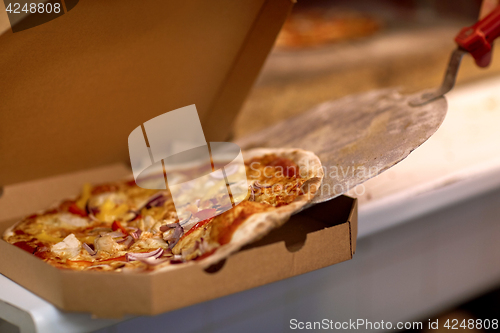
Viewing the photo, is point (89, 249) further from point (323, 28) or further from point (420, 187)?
point (323, 28)

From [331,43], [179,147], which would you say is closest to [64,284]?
[179,147]

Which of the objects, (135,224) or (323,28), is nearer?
(135,224)

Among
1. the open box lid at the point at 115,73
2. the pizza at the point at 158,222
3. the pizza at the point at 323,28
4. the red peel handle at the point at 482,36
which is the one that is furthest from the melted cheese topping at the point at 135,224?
A: the pizza at the point at 323,28

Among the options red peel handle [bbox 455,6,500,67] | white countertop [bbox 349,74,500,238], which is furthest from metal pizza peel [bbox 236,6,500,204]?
white countertop [bbox 349,74,500,238]

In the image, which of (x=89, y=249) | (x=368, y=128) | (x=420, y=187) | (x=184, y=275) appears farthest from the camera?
(x=420, y=187)

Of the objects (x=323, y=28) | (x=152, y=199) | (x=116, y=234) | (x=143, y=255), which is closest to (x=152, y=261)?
(x=143, y=255)

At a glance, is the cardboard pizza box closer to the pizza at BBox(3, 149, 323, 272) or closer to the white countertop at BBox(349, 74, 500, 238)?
the pizza at BBox(3, 149, 323, 272)

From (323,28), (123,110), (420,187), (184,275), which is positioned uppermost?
(323,28)
